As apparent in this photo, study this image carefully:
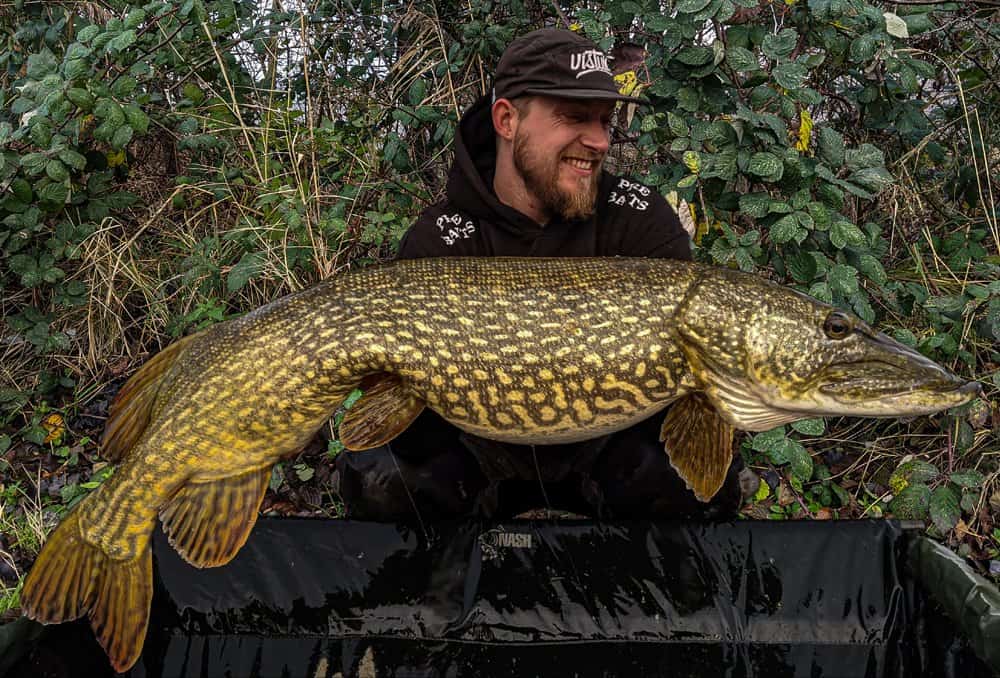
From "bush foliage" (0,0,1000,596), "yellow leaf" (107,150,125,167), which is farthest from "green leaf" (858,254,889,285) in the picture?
"yellow leaf" (107,150,125,167)

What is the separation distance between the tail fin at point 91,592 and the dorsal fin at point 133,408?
174mm

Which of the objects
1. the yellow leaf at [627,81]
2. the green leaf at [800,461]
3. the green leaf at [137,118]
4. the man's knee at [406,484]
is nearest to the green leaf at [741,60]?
the yellow leaf at [627,81]

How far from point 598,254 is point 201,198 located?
1.90 meters

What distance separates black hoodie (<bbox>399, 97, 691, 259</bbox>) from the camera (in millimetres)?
2188

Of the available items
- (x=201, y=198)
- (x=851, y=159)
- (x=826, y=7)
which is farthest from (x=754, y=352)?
(x=201, y=198)

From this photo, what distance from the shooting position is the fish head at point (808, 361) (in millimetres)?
1634

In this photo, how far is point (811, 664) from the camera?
6.52ft

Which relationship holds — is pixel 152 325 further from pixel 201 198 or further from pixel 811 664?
pixel 811 664

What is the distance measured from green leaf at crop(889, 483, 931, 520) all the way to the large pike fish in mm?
707

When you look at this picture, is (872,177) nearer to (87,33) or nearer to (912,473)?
(912,473)

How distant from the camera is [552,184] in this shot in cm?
211

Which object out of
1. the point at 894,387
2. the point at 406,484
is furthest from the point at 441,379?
the point at 894,387

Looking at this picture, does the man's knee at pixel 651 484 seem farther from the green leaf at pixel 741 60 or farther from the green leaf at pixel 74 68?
the green leaf at pixel 74 68

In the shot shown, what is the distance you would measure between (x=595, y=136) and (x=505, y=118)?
0.90ft
